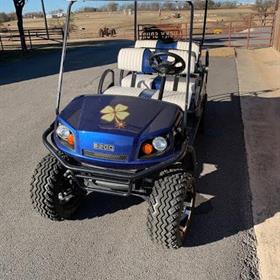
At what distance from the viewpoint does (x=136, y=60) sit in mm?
4953

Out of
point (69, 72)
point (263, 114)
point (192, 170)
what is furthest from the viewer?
point (69, 72)

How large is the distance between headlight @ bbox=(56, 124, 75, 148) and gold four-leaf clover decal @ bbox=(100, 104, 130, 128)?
312mm

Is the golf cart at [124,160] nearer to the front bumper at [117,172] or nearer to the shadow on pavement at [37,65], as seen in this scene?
the front bumper at [117,172]

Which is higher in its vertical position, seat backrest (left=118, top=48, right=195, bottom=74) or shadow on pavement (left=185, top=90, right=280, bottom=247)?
seat backrest (left=118, top=48, right=195, bottom=74)

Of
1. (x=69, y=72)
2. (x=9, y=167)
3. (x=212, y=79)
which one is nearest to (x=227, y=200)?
(x=9, y=167)

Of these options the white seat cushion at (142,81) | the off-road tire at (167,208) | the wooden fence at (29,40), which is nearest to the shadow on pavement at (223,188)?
the off-road tire at (167,208)

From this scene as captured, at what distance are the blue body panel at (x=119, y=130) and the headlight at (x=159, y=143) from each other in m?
0.04

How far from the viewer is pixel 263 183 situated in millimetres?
4074

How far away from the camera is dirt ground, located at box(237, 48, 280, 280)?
9.86 ft

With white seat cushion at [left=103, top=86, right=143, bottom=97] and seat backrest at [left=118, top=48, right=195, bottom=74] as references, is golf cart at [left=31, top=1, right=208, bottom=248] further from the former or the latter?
seat backrest at [left=118, top=48, right=195, bottom=74]

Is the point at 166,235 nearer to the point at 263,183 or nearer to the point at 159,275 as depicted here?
the point at 159,275

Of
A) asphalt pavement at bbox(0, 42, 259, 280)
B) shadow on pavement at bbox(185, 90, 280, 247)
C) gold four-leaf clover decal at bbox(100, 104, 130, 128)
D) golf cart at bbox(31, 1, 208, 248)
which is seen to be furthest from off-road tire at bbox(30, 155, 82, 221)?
shadow on pavement at bbox(185, 90, 280, 247)

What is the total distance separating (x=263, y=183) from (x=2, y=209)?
9.62 feet

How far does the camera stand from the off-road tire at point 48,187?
10.0 ft
